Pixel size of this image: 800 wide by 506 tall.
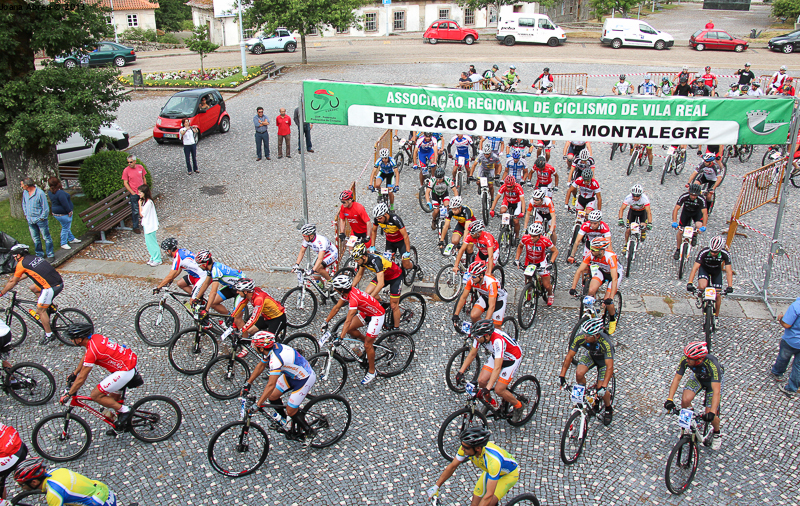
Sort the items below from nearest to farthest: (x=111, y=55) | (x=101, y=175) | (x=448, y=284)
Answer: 1. (x=448, y=284)
2. (x=101, y=175)
3. (x=111, y=55)

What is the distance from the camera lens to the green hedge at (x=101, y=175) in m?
15.2

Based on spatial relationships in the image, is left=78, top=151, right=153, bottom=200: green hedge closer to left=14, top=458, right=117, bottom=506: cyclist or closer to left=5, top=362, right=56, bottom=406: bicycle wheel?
left=5, top=362, right=56, bottom=406: bicycle wheel

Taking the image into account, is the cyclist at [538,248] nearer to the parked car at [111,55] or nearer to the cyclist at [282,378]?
the cyclist at [282,378]

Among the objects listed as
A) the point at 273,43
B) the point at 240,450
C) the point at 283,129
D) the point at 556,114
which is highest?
the point at 273,43

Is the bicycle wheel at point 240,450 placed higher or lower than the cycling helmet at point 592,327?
lower

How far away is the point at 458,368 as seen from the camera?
30.3 feet

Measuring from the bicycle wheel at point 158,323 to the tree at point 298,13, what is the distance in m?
23.9

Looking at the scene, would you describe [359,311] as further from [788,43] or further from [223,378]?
[788,43]

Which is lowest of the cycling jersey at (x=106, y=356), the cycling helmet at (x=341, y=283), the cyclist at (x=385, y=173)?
the cycling jersey at (x=106, y=356)

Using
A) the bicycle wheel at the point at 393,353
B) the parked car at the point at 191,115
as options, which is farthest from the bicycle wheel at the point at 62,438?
the parked car at the point at 191,115

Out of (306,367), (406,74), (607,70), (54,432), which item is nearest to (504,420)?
(306,367)

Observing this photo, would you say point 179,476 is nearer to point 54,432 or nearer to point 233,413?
point 233,413

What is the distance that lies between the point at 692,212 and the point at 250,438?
1019 cm

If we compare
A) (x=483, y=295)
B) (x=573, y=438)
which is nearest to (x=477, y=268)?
(x=483, y=295)
